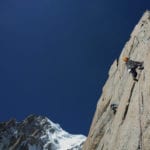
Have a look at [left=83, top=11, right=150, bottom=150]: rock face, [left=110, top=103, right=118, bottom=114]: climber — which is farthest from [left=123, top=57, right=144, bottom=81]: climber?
[left=110, top=103, right=118, bottom=114]: climber

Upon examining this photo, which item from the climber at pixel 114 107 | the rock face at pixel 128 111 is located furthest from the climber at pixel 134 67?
the climber at pixel 114 107

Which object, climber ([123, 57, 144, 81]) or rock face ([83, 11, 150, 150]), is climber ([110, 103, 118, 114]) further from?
climber ([123, 57, 144, 81])

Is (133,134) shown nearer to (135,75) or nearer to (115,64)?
(135,75)

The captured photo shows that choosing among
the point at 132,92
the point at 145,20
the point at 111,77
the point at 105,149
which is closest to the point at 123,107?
the point at 132,92

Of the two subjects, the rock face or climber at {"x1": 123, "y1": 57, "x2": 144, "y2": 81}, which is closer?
the rock face

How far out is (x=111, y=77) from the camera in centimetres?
3612

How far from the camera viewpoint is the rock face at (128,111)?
801 inches

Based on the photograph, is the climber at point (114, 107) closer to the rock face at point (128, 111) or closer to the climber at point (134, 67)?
the rock face at point (128, 111)

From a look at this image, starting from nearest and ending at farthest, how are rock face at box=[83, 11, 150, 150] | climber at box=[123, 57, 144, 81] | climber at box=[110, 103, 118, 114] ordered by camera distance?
rock face at box=[83, 11, 150, 150] → climber at box=[123, 57, 144, 81] → climber at box=[110, 103, 118, 114]

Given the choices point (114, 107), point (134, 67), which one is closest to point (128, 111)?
point (134, 67)

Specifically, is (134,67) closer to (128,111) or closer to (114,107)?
(128,111)

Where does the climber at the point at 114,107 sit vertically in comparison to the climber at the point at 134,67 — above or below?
below

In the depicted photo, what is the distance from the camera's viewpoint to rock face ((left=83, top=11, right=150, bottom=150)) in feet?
66.7

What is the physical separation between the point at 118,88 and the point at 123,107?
18.3 feet
